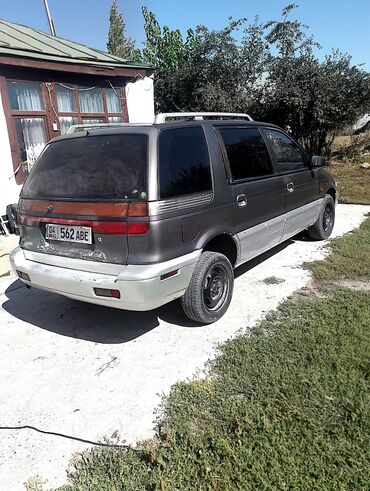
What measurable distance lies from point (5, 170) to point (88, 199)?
17.3 ft

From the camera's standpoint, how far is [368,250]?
17.3 ft

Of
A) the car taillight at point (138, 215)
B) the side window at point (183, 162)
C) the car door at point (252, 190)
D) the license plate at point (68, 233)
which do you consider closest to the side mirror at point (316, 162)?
the car door at point (252, 190)

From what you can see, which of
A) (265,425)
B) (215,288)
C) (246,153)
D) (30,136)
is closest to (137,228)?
(215,288)

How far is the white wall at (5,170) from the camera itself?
732 cm

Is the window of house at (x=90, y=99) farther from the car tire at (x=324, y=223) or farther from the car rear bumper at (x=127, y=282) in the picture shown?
the car rear bumper at (x=127, y=282)

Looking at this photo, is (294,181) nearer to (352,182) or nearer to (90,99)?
(90,99)

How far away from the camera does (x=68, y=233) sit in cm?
316

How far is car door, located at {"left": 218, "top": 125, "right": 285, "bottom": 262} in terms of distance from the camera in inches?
149

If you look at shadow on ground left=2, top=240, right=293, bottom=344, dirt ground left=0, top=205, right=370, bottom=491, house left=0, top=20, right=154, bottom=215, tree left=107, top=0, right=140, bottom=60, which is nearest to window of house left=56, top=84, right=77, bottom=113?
house left=0, top=20, right=154, bottom=215

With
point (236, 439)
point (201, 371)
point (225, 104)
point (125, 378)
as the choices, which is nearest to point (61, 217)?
point (125, 378)

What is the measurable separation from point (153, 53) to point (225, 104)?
26.9 ft

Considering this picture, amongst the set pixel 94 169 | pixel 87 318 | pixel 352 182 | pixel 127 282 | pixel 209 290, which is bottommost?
pixel 352 182

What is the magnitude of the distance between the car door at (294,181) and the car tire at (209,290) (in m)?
1.46

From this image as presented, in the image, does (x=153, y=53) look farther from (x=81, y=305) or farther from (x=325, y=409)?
(x=325, y=409)
